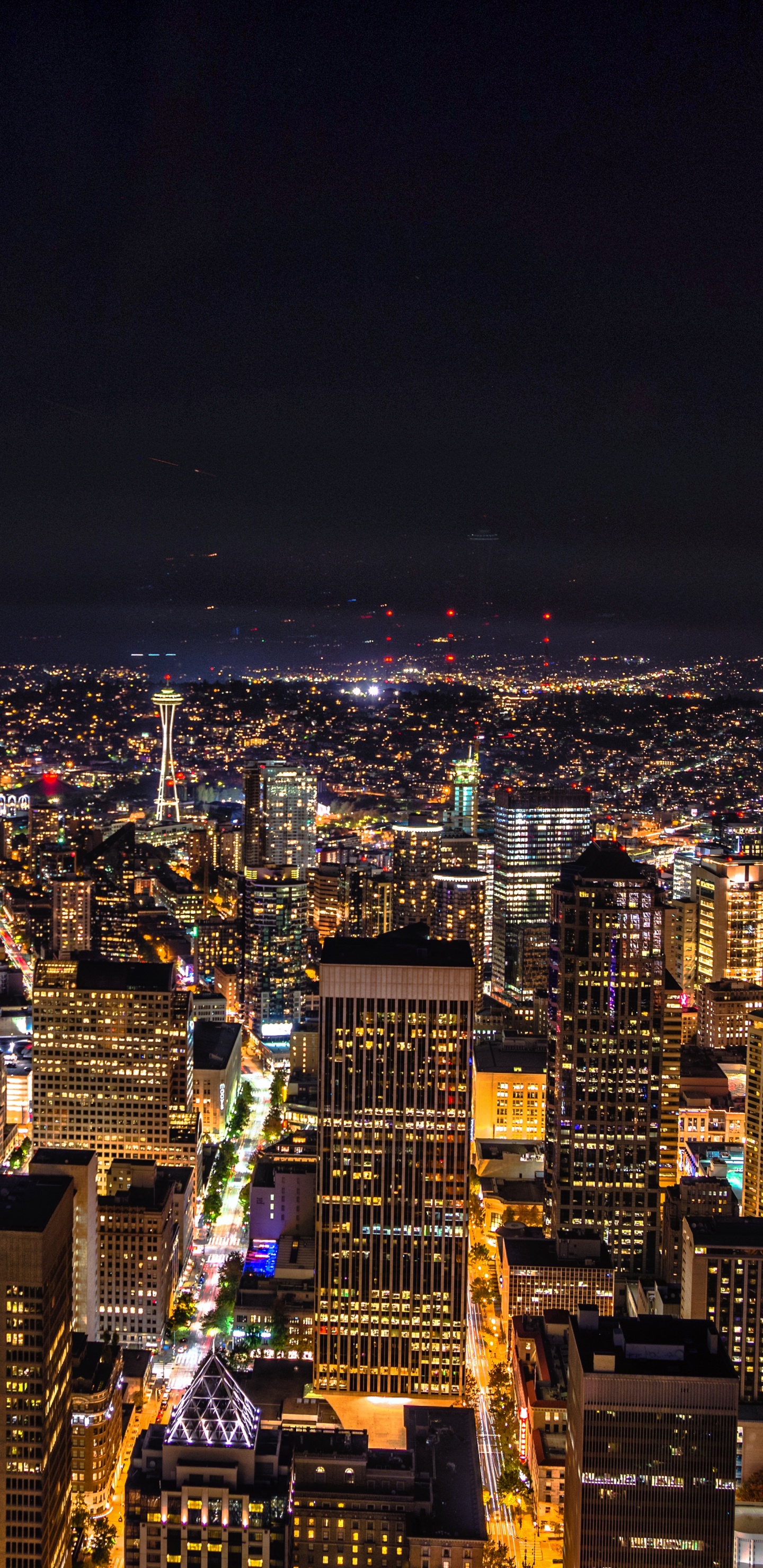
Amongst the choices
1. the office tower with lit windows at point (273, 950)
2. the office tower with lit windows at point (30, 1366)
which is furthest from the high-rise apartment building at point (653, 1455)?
the office tower with lit windows at point (273, 950)

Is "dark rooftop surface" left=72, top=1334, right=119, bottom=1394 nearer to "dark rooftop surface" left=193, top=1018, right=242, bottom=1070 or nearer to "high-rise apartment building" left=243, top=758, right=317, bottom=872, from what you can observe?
"dark rooftop surface" left=193, top=1018, right=242, bottom=1070

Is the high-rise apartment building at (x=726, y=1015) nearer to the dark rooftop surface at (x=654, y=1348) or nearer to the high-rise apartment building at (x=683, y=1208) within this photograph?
the high-rise apartment building at (x=683, y=1208)

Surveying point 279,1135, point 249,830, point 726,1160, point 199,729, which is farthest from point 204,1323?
point 249,830

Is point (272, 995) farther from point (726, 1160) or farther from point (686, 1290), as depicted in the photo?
point (686, 1290)

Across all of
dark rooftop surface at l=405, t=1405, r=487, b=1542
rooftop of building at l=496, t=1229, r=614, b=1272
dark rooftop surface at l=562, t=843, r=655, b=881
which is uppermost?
dark rooftop surface at l=562, t=843, r=655, b=881

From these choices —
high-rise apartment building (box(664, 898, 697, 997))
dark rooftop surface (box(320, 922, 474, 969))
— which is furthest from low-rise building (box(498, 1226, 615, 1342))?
high-rise apartment building (box(664, 898, 697, 997))

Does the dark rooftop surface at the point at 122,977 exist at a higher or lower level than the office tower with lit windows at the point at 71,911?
lower
